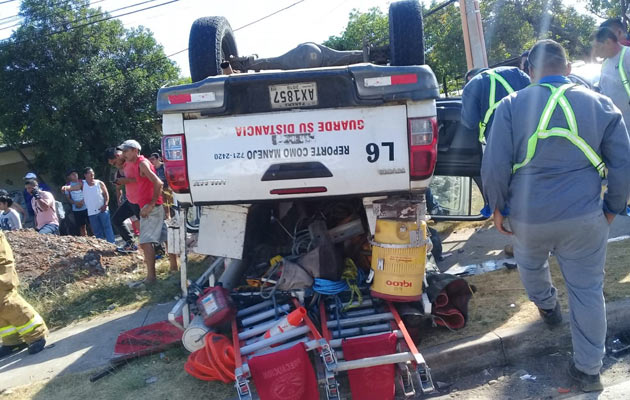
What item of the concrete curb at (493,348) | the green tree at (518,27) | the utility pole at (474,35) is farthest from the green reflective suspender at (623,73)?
the green tree at (518,27)

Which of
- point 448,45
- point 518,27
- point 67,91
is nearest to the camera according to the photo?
point 67,91

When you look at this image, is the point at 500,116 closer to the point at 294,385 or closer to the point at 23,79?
the point at 294,385

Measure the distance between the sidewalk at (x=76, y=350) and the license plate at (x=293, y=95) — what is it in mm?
2627

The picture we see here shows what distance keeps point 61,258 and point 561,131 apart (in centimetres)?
742

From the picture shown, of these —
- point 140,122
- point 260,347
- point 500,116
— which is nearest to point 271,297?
point 260,347

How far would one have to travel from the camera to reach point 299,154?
151 inches

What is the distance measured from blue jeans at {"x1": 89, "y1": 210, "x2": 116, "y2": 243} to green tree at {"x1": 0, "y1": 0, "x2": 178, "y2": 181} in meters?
9.49

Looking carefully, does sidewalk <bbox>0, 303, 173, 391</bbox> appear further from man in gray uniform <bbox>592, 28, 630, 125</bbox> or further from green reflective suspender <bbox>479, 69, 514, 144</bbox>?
man in gray uniform <bbox>592, 28, 630, 125</bbox>

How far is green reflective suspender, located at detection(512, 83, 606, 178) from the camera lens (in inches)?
117

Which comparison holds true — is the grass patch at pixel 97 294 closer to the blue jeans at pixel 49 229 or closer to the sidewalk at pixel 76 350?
the sidewalk at pixel 76 350

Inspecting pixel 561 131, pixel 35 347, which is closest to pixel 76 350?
pixel 35 347

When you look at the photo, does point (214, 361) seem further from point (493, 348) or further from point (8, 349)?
point (8, 349)

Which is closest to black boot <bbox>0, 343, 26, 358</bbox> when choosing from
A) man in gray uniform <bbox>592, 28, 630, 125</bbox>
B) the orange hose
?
the orange hose

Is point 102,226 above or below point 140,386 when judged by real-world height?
above
